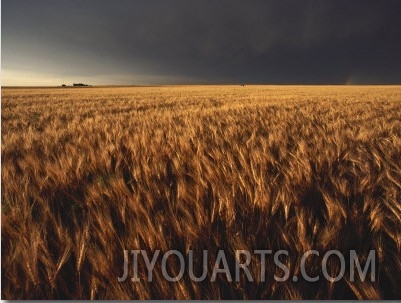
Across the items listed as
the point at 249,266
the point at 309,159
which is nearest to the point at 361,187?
the point at 309,159

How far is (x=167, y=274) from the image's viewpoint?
3.77 feet

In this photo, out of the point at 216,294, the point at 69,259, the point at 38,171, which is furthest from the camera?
the point at 38,171

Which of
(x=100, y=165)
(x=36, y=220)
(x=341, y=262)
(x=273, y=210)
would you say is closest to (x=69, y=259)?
(x=36, y=220)

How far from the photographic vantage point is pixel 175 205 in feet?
5.04

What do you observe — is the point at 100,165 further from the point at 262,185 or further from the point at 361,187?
the point at 361,187

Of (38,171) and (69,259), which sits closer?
(69,259)

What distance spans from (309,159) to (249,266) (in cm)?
107

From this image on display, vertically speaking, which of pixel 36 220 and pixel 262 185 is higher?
pixel 262 185

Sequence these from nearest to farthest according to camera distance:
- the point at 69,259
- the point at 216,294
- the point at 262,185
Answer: the point at 216,294
the point at 69,259
the point at 262,185

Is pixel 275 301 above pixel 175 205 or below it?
below

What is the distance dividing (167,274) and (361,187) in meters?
1.00

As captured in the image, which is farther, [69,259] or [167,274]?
[69,259]

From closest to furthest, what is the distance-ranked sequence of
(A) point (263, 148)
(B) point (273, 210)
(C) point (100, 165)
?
(B) point (273, 210)
(C) point (100, 165)
(A) point (263, 148)

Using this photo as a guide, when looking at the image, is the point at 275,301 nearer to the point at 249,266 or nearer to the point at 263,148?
the point at 249,266
